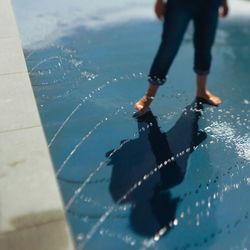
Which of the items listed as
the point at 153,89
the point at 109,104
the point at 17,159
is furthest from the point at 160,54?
the point at 17,159

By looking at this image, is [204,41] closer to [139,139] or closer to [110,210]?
[139,139]

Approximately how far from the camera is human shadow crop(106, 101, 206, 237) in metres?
2.67

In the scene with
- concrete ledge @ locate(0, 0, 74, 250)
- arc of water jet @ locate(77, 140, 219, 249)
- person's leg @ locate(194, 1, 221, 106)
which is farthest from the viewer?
person's leg @ locate(194, 1, 221, 106)

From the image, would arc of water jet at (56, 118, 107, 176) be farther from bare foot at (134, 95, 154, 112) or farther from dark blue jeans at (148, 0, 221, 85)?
dark blue jeans at (148, 0, 221, 85)

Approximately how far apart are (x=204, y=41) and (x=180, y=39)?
8.9 inches

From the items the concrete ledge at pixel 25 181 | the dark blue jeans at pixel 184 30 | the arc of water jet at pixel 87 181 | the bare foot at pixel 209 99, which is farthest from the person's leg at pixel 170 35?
the concrete ledge at pixel 25 181

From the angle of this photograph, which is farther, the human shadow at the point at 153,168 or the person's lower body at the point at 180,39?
the person's lower body at the point at 180,39

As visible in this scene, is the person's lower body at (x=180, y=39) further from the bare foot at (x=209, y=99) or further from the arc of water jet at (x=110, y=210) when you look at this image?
the arc of water jet at (x=110, y=210)

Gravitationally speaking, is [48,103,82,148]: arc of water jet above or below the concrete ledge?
below

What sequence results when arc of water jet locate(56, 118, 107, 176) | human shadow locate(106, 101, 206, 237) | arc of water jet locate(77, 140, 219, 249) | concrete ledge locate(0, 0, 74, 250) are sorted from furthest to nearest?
arc of water jet locate(56, 118, 107, 176) → human shadow locate(106, 101, 206, 237) → arc of water jet locate(77, 140, 219, 249) → concrete ledge locate(0, 0, 74, 250)

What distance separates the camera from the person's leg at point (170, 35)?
3.03 m

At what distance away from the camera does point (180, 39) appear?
318 centimetres

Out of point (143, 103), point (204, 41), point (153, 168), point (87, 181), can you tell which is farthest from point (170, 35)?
point (87, 181)

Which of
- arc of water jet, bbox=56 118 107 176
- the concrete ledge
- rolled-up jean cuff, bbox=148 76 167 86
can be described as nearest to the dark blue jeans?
rolled-up jean cuff, bbox=148 76 167 86
